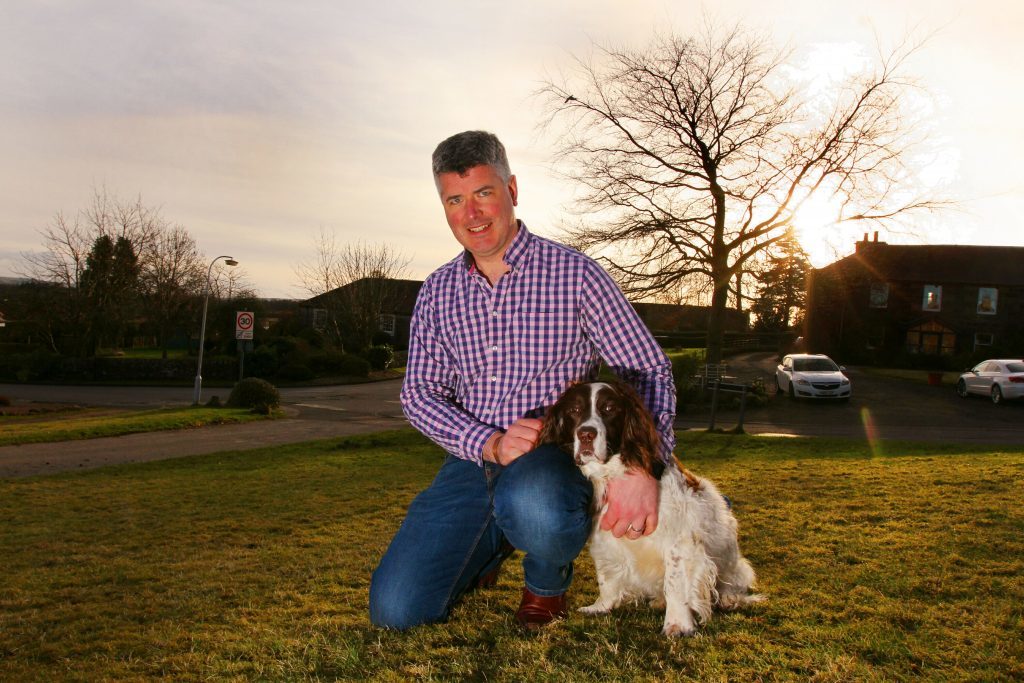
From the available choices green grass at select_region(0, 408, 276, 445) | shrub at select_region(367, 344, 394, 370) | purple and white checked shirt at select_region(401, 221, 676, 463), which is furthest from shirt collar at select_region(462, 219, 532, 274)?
shrub at select_region(367, 344, 394, 370)

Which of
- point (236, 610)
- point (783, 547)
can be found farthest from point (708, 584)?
point (236, 610)

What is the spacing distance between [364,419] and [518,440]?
19.5 m

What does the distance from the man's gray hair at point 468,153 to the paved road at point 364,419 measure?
400 inches

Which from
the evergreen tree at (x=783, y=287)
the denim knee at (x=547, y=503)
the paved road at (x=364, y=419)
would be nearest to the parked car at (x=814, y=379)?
the paved road at (x=364, y=419)

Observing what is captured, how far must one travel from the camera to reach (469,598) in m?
3.74

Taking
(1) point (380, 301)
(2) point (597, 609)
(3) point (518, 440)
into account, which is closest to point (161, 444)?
(2) point (597, 609)

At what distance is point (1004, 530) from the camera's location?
502 cm

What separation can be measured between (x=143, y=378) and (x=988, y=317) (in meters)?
50.0

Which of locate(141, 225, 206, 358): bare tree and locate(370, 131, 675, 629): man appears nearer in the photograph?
locate(370, 131, 675, 629): man

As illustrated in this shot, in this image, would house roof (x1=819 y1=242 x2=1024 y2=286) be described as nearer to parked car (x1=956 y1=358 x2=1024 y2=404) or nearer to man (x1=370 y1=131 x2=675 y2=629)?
parked car (x1=956 y1=358 x2=1024 y2=404)

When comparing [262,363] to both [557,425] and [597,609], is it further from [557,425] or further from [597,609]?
[557,425]

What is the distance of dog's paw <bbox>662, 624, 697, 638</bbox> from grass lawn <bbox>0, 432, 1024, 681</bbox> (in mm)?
52

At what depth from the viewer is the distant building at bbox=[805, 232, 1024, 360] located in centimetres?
4556

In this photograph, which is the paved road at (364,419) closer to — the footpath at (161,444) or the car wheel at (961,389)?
the footpath at (161,444)
